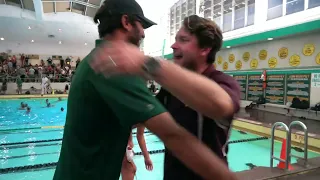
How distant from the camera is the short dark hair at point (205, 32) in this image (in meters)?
1.33

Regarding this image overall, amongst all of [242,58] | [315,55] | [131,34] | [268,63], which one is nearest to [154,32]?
[242,58]

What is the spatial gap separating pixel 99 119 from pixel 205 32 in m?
0.84

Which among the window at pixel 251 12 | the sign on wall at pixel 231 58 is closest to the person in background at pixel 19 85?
the sign on wall at pixel 231 58

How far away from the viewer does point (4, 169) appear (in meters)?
4.65

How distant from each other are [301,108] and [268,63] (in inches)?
105

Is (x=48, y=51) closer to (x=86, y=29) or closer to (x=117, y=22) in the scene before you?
(x=86, y=29)

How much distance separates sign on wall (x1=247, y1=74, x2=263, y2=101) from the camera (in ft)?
35.8

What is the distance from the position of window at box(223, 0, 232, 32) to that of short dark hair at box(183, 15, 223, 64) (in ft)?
41.5

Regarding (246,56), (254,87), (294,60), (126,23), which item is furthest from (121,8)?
(246,56)

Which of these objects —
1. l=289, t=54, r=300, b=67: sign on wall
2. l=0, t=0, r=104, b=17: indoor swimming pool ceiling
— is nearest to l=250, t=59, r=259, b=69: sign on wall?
l=289, t=54, r=300, b=67: sign on wall

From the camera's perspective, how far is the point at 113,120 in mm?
788

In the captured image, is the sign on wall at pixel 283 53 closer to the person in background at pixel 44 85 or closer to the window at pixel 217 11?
the window at pixel 217 11

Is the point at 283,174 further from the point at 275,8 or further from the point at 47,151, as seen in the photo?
the point at 275,8

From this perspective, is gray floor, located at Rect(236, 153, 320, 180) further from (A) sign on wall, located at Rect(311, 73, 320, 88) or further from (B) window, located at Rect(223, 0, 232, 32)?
(B) window, located at Rect(223, 0, 232, 32)
